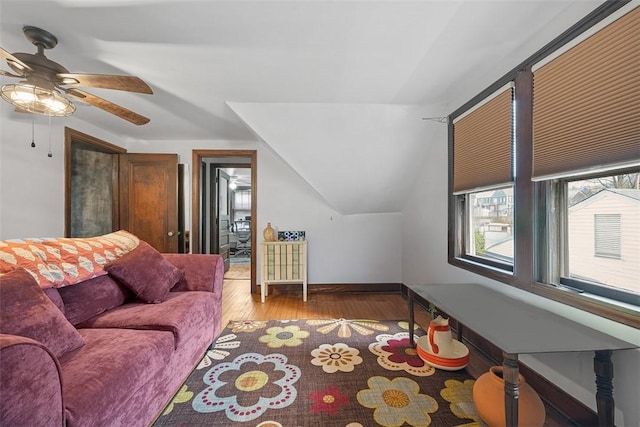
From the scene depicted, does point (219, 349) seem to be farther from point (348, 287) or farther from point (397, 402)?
point (348, 287)

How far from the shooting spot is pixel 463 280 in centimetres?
234

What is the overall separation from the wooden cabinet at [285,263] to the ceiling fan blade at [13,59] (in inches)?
102

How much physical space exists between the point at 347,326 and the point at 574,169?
2.17 meters

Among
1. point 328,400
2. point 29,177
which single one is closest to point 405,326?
point 328,400

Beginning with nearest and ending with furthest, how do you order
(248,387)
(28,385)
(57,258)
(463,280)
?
(28,385) → (57,258) → (248,387) → (463,280)

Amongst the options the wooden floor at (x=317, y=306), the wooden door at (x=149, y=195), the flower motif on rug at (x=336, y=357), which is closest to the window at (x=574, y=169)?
the wooden floor at (x=317, y=306)

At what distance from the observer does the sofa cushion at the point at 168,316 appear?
1.54 metres

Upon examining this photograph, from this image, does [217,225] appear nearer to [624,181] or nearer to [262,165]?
[262,165]

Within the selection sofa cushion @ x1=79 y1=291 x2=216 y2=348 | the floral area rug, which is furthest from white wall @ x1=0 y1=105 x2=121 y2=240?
the floral area rug

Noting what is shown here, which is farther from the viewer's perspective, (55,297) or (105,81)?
(105,81)

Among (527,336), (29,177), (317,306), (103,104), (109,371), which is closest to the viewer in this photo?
(109,371)

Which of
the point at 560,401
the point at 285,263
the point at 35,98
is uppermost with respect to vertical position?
the point at 35,98

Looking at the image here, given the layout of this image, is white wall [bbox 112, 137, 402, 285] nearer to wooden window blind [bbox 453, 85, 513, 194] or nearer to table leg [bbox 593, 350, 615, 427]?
wooden window blind [bbox 453, 85, 513, 194]

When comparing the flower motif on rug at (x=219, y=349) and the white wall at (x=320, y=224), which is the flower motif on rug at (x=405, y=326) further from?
the flower motif on rug at (x=219, y=349)
